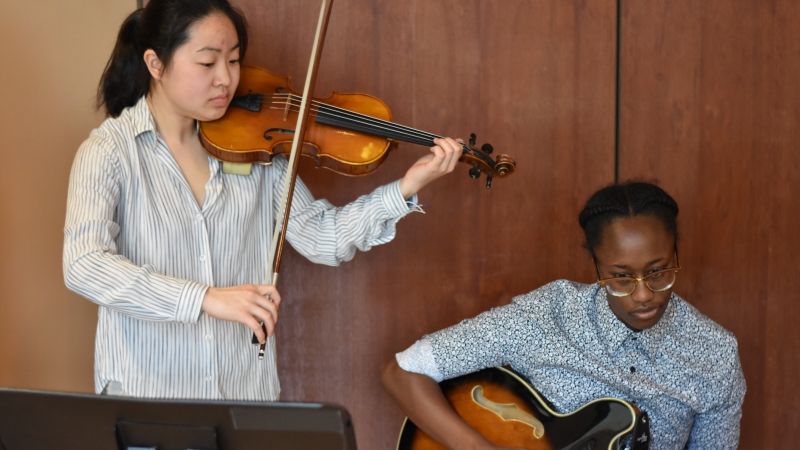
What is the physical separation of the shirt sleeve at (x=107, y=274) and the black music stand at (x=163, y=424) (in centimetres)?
46

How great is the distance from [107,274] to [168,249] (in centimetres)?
18

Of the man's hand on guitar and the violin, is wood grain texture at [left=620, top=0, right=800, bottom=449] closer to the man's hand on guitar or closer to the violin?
the violin

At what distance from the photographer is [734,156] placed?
234cm

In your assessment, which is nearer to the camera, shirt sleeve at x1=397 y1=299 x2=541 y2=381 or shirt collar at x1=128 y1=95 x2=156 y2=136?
shirt collar at x1=128 y1=95 x2=156 y2=136

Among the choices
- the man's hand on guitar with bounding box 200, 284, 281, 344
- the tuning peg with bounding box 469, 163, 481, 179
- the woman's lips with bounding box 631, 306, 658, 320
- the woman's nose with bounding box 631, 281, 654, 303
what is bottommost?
the woman's lips with bounding box 631, 306, 658, 320

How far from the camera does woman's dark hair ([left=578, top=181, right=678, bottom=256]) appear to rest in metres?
1.62

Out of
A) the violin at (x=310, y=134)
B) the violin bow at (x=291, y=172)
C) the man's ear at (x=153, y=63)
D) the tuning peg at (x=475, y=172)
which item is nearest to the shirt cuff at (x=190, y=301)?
the violin bow at (x=291, y=172)

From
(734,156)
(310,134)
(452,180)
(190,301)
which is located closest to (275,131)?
(310,134)

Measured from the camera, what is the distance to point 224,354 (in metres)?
1.66

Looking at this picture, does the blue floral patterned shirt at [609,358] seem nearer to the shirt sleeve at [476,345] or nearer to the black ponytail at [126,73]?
the shirt sleeve at [476,345]

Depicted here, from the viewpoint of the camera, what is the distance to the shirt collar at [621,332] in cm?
171

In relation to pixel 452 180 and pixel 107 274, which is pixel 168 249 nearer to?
pixel 107 274

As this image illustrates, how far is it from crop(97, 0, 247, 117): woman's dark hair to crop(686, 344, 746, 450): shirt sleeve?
1.27 m

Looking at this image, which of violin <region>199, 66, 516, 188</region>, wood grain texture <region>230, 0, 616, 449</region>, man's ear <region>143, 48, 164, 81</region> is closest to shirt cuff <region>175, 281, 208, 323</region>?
violin <region>199, 66, 516, 188</region>
